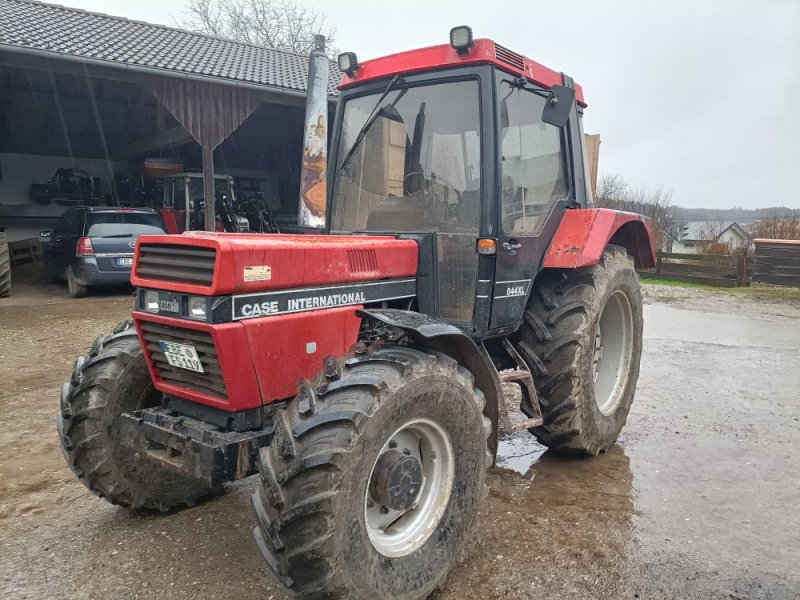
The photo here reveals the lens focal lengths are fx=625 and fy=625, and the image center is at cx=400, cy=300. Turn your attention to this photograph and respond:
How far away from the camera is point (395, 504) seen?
2.40 m

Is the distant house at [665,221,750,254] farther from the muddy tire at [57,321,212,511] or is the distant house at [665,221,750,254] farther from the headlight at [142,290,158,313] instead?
the headlight at [142,290,158,313]

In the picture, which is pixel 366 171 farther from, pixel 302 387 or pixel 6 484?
pixel 6 484

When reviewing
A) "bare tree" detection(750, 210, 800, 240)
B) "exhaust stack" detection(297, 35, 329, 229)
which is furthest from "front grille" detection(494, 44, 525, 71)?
"bare tree" detection(750, 210, 800, 240)

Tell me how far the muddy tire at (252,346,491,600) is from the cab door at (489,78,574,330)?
86cm

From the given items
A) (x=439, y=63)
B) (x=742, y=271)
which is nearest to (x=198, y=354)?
(x=439, y=63)

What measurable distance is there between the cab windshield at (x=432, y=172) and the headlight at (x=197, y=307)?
1.30m

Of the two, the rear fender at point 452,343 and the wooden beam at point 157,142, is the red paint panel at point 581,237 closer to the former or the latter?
the rear fender at point 452,343

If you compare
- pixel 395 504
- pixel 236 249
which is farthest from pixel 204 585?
pixel 236 249

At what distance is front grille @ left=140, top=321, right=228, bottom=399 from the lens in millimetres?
2494

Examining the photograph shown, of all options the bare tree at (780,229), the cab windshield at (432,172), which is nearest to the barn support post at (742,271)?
the bare tree at (780,229)

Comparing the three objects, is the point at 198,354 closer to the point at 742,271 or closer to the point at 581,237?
the point at 581,237

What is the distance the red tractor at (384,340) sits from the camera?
222 centimetres

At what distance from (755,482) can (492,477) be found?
1.55 metres

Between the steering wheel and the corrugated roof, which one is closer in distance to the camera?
the steering wheel
